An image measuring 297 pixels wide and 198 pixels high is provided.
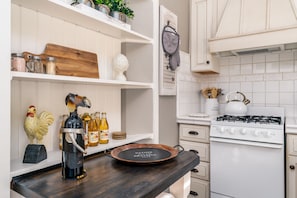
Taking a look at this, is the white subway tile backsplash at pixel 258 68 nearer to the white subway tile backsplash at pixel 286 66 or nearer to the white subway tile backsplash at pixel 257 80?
the white subway tile backsplash at pixel 257 80

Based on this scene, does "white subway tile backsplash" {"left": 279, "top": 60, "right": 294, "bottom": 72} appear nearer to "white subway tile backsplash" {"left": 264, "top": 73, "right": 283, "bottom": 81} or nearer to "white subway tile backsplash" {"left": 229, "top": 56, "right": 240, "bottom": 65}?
"white subway tile backsplash" {"left": 264, "top": 73, "right": 283, "bottom": 81}

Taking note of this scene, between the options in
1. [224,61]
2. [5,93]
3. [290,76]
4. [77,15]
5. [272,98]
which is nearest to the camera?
[5,93]

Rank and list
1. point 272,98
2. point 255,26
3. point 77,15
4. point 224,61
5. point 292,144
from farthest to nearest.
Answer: point 224,61 → point 272,98 → point 255,26 → point 292,144 → point 77,15

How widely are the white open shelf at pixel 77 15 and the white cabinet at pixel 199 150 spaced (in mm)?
1049

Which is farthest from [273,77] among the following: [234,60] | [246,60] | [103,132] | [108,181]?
[108,181]

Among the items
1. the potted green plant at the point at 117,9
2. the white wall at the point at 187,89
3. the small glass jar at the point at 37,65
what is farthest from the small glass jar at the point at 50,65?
the white wall at the point at 187,89

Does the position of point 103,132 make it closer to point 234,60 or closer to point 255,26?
point 255,26

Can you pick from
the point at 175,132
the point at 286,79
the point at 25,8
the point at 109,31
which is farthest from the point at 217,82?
the point at 25,8

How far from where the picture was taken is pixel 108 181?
0.84 metres

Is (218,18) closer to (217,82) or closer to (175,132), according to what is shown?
(217,82)

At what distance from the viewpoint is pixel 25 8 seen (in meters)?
1.06

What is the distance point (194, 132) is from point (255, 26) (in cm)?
118

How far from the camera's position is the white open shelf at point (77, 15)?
99 centimetres

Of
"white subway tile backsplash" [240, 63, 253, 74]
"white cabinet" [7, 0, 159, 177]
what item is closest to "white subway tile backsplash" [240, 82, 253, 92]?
"white subway tile backsplash" [240, 63, 253, 74]
